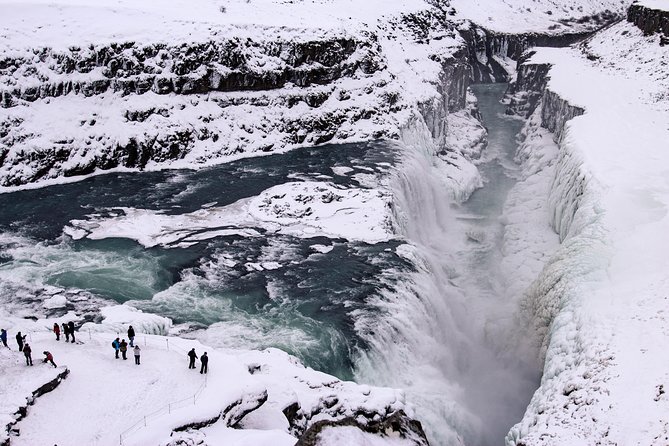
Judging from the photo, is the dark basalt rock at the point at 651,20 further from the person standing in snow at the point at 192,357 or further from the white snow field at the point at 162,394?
the person standing in snow at the point at 192,357

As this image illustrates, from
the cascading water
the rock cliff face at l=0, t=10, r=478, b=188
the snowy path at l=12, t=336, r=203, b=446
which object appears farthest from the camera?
the rock cliff face at l=0, t=10, r=478, b=188

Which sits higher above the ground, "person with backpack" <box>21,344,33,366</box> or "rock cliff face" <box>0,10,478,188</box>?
"rock cliff face" <box>0,10,478,188</box>

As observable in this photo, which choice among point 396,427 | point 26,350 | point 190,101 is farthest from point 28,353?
point 190,101

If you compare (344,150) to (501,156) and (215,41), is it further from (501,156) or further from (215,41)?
(501,156)

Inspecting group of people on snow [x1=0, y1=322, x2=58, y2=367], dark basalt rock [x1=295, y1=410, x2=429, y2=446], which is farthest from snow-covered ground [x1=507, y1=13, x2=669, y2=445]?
group of people on snow [x1=0, y1=322, x2=58, y2=367]

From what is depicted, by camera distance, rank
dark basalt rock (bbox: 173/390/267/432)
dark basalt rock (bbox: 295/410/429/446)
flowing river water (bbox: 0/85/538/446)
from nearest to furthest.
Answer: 1. dark basalt rock (bbox: 173/390/267/432)
2. dark basalt rock (bbox: 295/410/429/446)
3. flowing river water (bbox: 0/85/538/446)

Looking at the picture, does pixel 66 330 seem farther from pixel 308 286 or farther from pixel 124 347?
pixel 308 286

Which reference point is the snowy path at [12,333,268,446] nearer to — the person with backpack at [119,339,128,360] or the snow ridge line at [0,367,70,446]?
the snow ridge line at [0,367,70,446]
